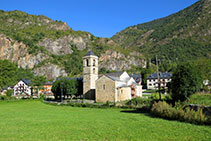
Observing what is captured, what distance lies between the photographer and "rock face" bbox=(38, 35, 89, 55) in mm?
157000

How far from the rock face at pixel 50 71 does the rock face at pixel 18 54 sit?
29.8 ft

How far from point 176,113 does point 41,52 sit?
14507 cm

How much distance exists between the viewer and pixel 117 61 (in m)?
161

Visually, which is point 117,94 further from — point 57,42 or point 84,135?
point 57,42

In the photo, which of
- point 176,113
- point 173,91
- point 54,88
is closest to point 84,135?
point 176,113

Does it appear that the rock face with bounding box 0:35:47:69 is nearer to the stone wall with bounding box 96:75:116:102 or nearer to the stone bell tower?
the stone bell tower

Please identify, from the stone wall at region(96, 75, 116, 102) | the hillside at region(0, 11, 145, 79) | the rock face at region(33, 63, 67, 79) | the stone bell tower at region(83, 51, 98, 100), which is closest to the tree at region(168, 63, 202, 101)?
the stone wall at region(96, 75, 116, 102)

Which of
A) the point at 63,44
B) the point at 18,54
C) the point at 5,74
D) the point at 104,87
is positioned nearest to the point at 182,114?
the point at 104,87

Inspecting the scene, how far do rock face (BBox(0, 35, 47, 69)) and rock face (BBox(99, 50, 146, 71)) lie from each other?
5549 centimetres

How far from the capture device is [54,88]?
53.3 m

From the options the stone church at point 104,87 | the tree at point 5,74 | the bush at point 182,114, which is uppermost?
the tree at point 5,74

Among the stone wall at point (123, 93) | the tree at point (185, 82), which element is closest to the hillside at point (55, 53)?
the stone wall at point (123, 93)

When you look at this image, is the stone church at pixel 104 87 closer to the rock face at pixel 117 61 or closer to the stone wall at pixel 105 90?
the stone wall at pixel 105 90

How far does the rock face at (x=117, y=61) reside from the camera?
157000mm
